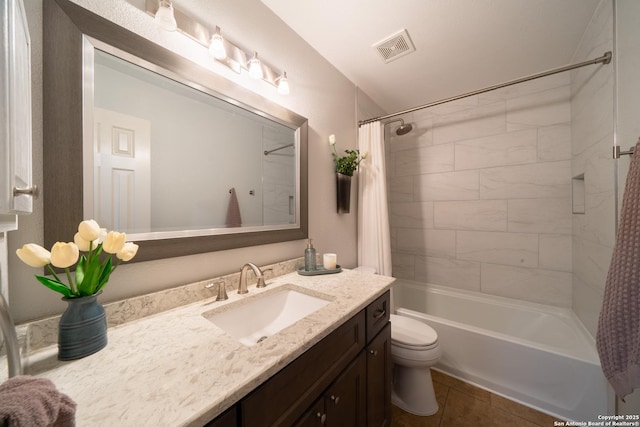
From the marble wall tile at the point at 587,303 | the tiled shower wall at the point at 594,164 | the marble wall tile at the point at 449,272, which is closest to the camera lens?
the tiled shower wall at the point at 594,164

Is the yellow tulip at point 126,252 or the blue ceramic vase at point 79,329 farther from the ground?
the yellow tulip at point 126,252

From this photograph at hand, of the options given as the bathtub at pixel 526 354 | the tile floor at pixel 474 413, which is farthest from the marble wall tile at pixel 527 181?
the tile floor at pixel 474 413

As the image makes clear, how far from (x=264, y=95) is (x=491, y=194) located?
7.02ft

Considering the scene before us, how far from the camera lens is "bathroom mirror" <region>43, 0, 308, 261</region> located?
2.09 ft

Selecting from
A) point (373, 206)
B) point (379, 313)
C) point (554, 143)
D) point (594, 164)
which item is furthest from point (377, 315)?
point (554, 143)

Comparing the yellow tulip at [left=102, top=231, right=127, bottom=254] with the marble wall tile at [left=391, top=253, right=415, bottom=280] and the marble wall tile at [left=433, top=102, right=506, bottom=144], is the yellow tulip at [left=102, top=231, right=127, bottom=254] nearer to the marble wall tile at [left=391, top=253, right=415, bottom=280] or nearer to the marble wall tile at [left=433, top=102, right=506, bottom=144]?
the marble wall tile at [left=391, top=253, right=415, bottom=280]

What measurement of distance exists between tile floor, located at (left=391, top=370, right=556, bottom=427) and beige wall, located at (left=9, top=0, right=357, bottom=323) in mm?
1034

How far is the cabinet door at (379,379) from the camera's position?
98 cm

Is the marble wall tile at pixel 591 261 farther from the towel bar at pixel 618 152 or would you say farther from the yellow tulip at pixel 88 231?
the yellow tulip at pixel 88 231

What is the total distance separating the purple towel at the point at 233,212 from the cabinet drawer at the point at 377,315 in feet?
2.38

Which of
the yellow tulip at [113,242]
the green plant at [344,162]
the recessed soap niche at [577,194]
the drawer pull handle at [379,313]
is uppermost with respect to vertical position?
the green plant at [344,162]

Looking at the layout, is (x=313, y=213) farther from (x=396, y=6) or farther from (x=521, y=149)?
(x=521, y=149)

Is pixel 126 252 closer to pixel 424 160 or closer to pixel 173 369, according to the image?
pixel 173 369

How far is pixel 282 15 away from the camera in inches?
50.2
